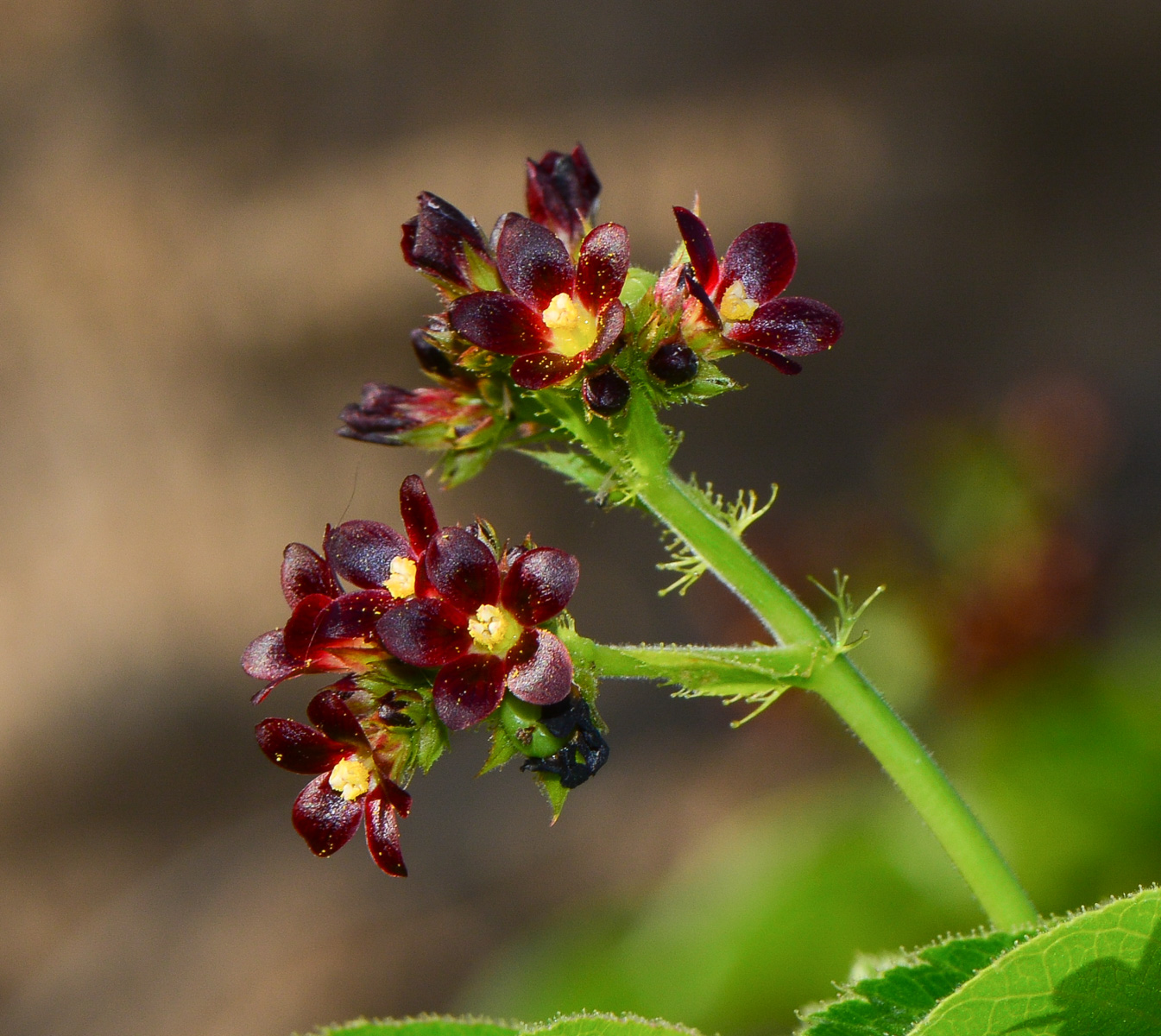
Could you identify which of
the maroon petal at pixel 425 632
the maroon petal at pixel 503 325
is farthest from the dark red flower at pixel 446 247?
the maroon petal at pixel 425 632

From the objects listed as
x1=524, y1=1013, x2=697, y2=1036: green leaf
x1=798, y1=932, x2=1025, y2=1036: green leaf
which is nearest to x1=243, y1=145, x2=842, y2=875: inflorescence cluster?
x1=524, y1=1013, x2=697, y2=1036: green leaf

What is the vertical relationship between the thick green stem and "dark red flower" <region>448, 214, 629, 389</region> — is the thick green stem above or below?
below

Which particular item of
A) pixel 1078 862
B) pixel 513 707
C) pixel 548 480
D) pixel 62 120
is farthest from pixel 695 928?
pixel 62 120

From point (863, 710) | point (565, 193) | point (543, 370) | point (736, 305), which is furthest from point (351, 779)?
point (565, 193)

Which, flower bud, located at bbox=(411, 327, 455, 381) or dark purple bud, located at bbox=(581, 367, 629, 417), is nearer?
dark purple bud, located at bbox=(581, 367, 629, 417)

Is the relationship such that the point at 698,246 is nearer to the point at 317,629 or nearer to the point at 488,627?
the point at 488,627

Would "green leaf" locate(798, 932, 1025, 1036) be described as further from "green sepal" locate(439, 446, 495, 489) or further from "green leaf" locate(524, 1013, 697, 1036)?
"green sepal" locate(439, 446, 495, 489)
